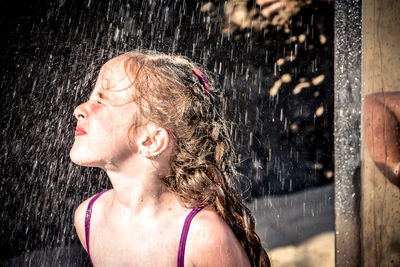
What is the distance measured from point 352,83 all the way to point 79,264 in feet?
7.46

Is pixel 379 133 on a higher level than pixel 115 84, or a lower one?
lower

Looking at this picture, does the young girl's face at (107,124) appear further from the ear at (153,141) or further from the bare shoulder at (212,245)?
the bare shoulder at (212,245)

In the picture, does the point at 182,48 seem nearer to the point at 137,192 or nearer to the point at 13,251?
the point at 137,192

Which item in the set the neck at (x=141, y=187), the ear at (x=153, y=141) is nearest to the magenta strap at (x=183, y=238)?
the neck at (x=141, y=187)

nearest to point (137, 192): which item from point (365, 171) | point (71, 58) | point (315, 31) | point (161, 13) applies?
point (365, 171)

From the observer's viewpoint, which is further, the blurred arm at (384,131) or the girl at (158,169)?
the girl at (158,169)

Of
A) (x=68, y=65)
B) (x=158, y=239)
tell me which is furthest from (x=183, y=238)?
(x=68, y=65)

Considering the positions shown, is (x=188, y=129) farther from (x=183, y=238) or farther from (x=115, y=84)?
(x=183, y=238)

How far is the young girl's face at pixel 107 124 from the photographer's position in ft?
4.17

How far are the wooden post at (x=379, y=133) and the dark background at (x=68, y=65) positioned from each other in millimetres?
1780

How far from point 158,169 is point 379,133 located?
903 millimetres

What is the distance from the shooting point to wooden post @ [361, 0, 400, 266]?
112 centimetres

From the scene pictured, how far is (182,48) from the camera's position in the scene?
2746 millimetres

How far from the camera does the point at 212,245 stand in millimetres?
1201
